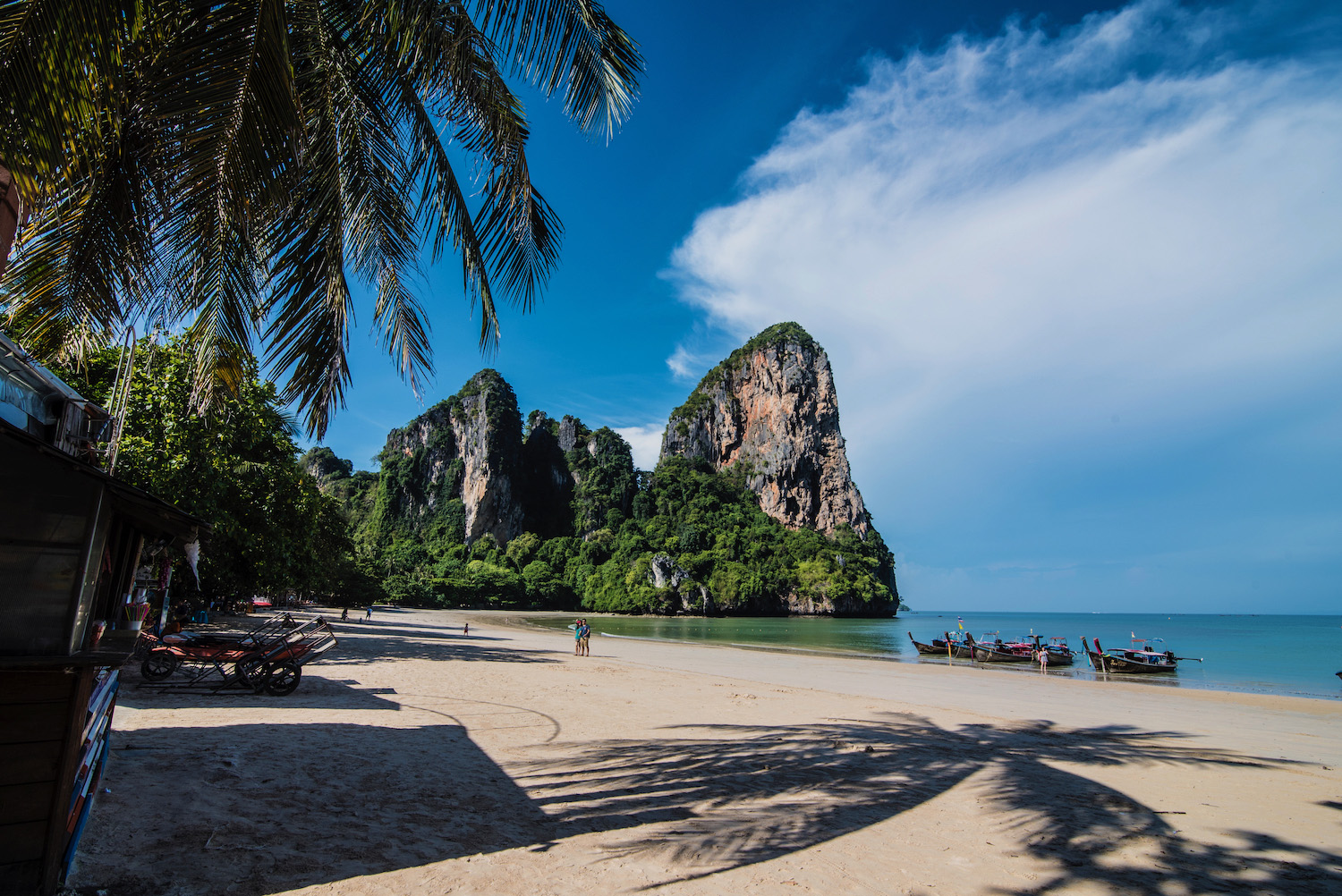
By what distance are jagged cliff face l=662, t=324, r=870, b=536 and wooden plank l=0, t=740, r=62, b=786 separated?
88875 mm

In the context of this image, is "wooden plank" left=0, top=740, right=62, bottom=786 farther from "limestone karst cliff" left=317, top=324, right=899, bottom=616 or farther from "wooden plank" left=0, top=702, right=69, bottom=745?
"limestone karst cliff" left=317, top=324, right=899, bottom=616

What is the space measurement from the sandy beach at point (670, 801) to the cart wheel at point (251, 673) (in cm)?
19

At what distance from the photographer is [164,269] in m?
4.22

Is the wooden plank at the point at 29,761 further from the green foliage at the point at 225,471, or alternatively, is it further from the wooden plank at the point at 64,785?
the green foliage at the point at 225,471

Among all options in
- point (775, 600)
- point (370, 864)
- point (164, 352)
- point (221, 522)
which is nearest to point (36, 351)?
point (370, 864)

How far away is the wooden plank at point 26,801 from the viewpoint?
241cm

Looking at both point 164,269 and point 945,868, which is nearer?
point 945,868

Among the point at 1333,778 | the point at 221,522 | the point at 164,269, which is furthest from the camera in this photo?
the point at 221,522

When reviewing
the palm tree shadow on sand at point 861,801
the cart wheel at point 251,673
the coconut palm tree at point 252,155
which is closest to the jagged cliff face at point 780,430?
the palm tree shadow on sand at point 861,801

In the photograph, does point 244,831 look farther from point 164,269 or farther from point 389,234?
point 389,234

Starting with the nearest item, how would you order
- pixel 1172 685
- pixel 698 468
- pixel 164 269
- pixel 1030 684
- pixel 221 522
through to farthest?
pixel 164 269, pixel 221 522, pixel 1030 684, pixel 1172 685, pixel 698 468

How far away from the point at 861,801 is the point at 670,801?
157cm

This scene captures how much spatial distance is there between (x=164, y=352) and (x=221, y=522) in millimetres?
3727

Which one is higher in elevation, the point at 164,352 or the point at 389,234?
the point at 164,352
